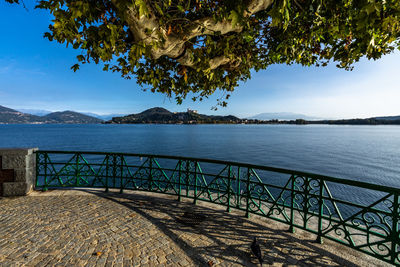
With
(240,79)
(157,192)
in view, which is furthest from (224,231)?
(240,79)

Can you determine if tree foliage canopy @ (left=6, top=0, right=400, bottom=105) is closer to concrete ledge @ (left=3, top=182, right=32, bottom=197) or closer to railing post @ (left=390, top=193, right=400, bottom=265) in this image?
railing post @ (left=390, top=193, right=400, bottom=265)

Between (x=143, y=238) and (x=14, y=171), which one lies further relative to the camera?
(x=14, y=171)

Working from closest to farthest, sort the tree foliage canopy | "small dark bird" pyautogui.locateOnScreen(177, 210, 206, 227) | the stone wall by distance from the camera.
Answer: the tree foliage canopy
"small dark bird" pyautogui.locateOnScreen(177, 210, 206, 227)
the stone wall

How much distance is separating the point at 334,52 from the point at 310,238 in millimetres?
4459

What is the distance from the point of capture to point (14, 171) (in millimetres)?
5855

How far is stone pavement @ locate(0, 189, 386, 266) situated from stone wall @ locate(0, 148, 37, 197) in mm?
643

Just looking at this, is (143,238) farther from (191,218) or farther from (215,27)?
(215,27)

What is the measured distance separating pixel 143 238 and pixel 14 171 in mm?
5362

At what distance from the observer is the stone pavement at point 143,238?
3211 millimetres

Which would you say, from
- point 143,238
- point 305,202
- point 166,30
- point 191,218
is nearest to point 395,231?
point 305,202

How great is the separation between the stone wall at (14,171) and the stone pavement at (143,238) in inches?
25.3

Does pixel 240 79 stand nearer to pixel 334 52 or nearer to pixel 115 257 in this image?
pixel 334 52

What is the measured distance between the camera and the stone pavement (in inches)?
126

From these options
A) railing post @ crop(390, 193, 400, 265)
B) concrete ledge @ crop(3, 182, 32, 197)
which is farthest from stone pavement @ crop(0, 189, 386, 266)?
concrete ledge @ crop(3, 182, 32, 197)
